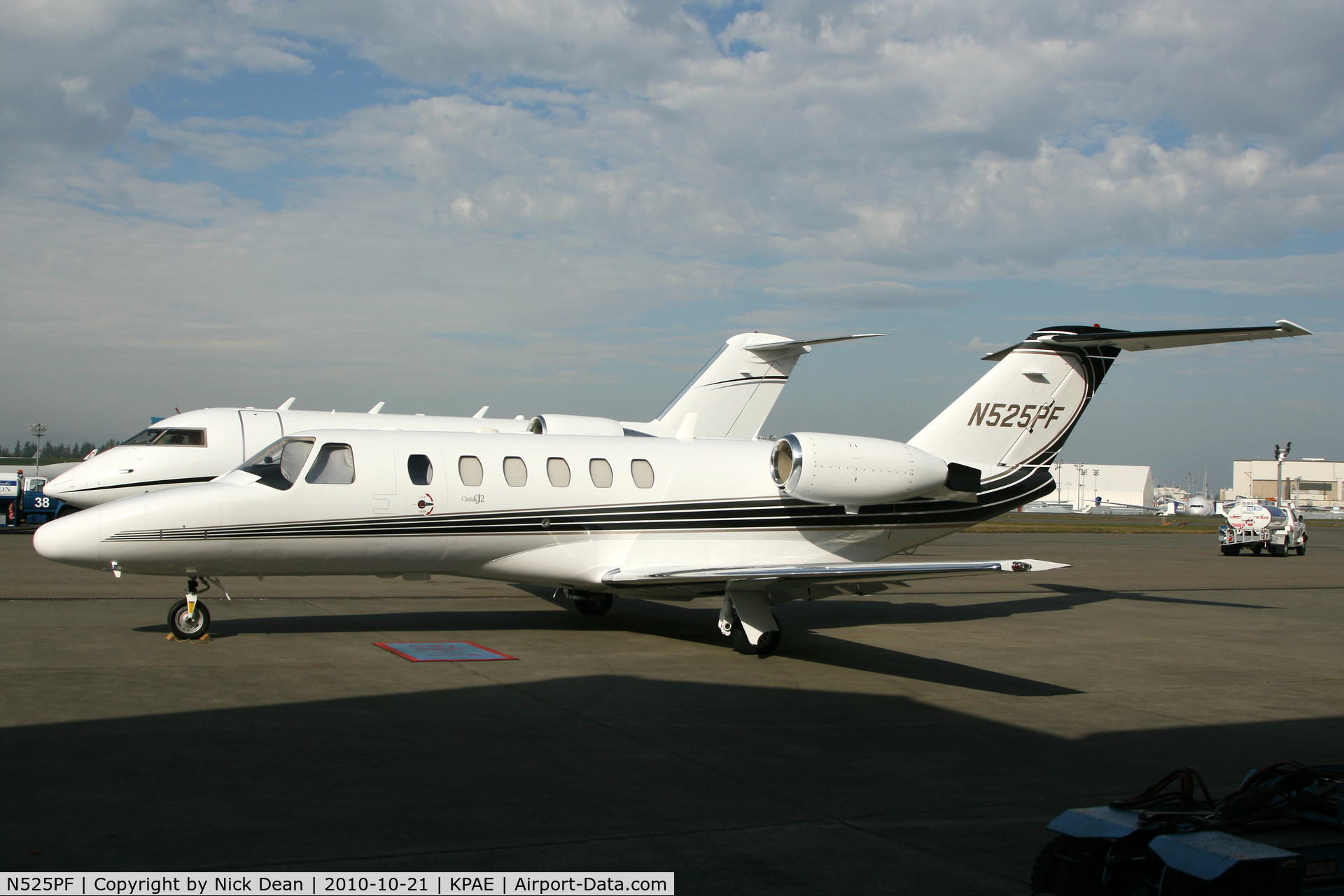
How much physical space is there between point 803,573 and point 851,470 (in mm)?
2268

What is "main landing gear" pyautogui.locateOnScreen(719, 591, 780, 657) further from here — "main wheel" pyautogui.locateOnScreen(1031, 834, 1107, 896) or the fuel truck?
the fuel truck

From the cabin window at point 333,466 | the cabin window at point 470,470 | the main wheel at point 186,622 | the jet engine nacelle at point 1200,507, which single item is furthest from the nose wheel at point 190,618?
the jet engine nacelle at point 1200,507

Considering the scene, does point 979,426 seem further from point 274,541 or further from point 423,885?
point 423,885

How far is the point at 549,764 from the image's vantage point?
22.1 feet

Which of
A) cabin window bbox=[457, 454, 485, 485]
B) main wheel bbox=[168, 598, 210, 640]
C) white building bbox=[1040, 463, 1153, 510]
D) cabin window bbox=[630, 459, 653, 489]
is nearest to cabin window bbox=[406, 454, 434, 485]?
cabin window bbox=[457, 454, 485, 485]

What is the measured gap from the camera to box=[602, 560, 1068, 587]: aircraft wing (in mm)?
10234

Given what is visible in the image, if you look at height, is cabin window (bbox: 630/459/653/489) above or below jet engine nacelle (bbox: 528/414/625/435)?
below

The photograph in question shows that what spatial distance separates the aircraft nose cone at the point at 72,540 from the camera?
405 inches

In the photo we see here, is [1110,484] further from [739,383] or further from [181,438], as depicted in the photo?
[181,438]

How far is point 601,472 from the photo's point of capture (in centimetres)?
1273

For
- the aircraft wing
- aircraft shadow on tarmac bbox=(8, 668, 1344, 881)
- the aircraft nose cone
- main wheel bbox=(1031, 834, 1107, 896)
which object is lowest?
aircraft shadow on tarmac bbox=(8, 668, 1344, 881)

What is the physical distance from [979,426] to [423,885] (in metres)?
11.3

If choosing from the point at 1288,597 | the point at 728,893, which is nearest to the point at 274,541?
the point at 728,893

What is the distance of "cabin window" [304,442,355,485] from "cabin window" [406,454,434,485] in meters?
0.65
